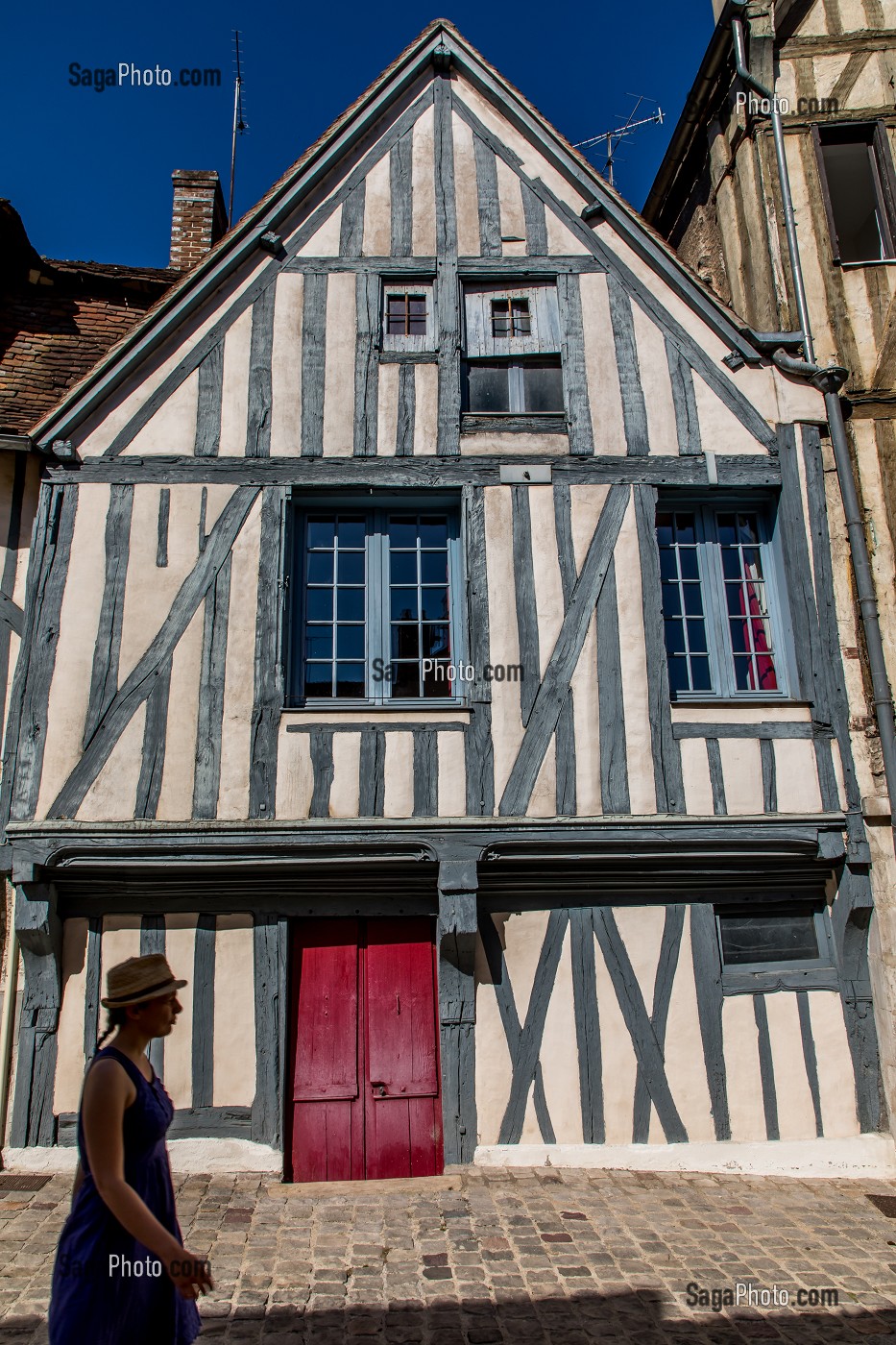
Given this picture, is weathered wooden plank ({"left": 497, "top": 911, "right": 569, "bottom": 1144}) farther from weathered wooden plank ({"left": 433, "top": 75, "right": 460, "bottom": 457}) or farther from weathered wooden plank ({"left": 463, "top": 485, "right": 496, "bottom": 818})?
weathered wooden plank ({"left": 433, "top": 75, "right": 460, "bottom": 457})

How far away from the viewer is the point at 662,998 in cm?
545

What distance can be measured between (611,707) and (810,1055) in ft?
8.21

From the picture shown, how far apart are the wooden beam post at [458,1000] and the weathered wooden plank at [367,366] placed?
303cm

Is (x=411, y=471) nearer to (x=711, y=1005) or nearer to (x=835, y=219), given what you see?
(x=711, y=1005)

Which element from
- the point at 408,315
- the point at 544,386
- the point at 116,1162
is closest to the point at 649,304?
the point at 544,386

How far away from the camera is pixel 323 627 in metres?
6.05

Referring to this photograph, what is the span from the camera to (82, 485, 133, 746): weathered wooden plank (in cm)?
562

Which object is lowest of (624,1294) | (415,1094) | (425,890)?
(624,1294)

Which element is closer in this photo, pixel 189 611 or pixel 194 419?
pixel 189 611

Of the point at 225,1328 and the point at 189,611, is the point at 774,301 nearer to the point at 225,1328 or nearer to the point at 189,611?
the point at 189,611

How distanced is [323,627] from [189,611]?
2.98 ft

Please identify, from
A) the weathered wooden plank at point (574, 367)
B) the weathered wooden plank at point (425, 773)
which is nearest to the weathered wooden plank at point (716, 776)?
the weathered wooden plank at point (425, 773)

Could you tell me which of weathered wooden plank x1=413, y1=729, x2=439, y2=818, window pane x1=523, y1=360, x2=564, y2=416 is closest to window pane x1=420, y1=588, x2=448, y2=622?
weathered wooden plank x1=413, y1=729, x2=439, y2=818

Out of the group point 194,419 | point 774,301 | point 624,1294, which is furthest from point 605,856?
point 774,301
